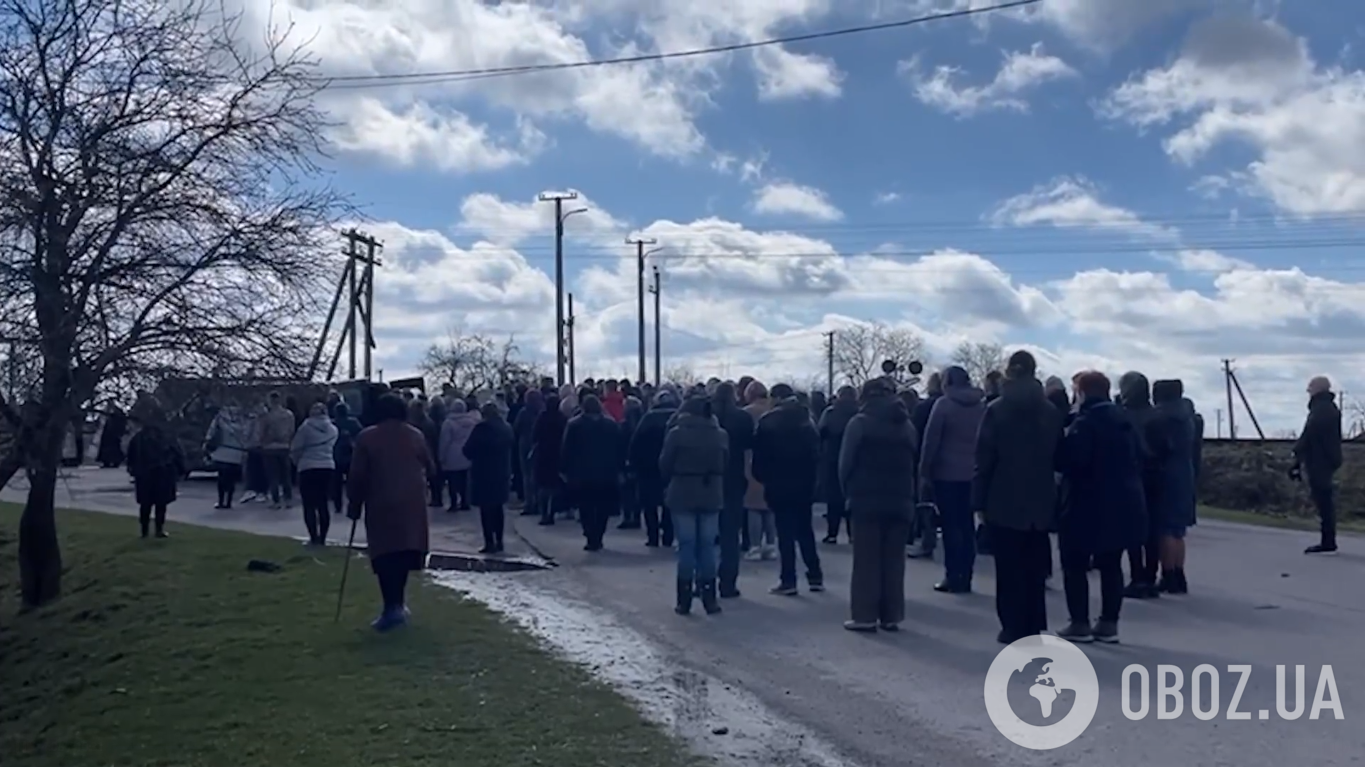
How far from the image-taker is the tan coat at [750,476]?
16.2 meters

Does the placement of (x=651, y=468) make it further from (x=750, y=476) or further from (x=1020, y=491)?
(x=1020, y=491)

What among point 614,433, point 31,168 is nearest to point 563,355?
point 614,433

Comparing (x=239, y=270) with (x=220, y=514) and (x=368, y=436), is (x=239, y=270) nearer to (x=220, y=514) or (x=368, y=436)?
(x=368, y=436)

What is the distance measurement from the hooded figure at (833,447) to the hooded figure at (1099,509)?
498 cm

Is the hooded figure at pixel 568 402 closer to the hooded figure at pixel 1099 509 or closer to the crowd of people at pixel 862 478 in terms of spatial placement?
the crowd of people at pixel 862 478

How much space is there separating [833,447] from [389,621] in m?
6.92

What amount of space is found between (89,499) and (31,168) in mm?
16255

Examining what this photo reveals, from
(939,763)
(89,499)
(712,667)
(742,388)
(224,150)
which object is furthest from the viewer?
(89,499)

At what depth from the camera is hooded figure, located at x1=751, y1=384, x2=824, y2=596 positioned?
48.0 ft

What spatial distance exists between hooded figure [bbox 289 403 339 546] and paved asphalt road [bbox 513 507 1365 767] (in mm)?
3676

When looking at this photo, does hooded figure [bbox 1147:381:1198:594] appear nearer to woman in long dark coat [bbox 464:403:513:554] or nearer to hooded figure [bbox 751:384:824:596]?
hooded figure [bbox 751:384:824:596]

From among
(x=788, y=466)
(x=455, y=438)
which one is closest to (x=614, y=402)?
(x=455, y=438)

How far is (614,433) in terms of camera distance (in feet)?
64.6

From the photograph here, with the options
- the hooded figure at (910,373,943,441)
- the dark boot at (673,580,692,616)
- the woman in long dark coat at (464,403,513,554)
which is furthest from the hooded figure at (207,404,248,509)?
the hooded figure at (910,373,943,441)
